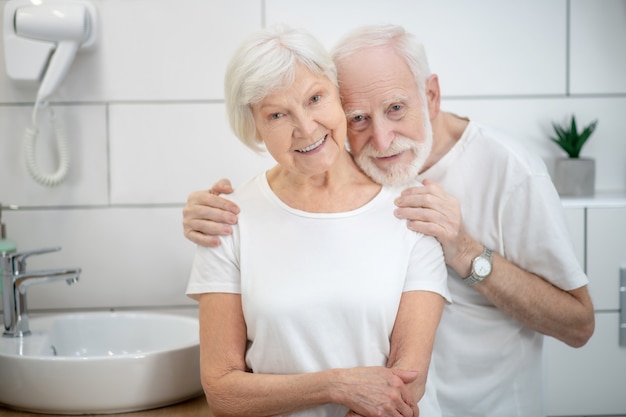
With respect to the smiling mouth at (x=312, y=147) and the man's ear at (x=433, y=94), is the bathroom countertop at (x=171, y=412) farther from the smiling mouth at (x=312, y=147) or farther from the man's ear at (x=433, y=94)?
the man's ear at (x=433, y=94)

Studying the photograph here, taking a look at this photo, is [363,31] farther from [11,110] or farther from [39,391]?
[11,110]

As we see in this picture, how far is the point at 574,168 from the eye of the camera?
207 centimetres

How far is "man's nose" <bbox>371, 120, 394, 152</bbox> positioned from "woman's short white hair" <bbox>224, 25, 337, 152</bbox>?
136mm

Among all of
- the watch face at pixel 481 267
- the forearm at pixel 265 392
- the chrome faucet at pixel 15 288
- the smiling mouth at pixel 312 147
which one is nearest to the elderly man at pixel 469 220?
the watch face at pixel 481 267

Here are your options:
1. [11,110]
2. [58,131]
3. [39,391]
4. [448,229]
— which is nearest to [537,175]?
[448,229]

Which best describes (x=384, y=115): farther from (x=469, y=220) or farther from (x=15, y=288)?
(x=15, y=288)

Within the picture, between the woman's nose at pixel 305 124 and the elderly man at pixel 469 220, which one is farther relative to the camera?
the elderly man at pixel 469 220

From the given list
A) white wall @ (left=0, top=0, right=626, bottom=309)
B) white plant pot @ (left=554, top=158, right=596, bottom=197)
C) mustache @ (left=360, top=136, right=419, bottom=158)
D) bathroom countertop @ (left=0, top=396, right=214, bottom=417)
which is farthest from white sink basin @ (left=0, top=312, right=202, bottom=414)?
white plant pot @ (left=554, top=158, right=596, bottom=197)

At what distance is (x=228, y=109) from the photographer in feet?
4.54

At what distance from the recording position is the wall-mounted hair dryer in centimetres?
195

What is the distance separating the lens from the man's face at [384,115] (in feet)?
4.68

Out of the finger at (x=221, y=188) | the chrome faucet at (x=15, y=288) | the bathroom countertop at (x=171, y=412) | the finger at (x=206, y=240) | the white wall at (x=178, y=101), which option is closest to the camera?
the finger at (x=206, y=240)

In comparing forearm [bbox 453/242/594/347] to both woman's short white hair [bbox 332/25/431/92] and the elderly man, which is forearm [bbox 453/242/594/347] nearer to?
the elderly man

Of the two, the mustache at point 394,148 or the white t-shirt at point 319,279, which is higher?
the mustache at point 394,148
